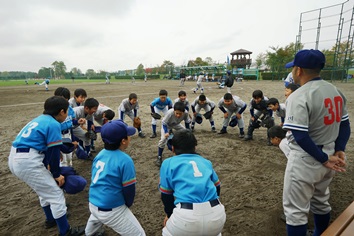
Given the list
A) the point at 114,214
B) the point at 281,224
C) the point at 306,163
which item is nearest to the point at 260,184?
the point at 281,224

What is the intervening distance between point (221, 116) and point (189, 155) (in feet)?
23.8

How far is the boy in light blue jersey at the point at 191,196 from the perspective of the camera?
5.50 ft

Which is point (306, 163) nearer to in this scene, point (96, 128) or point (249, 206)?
point (249, 206)

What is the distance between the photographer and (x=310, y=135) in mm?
1800

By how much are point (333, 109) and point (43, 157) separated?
2.93 meters

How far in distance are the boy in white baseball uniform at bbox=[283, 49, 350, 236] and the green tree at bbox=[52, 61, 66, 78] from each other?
3908 inches

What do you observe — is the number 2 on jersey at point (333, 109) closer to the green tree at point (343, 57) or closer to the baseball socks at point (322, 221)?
the baseball socks at point (322, 221)

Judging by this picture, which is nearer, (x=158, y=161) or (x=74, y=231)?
(x=74, y=231)

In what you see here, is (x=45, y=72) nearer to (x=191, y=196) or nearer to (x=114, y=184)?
(x=114, y=184)

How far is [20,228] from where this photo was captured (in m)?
2.71

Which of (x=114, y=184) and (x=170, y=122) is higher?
(x=114, y=184)

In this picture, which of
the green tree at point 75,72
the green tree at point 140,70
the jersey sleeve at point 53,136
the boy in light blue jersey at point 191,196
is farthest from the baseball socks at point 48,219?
the green tree at point 75,72

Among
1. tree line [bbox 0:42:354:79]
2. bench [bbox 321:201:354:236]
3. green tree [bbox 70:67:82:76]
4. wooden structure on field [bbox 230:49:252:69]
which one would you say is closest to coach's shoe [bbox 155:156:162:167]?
bench [bbox 321:201:354:236]

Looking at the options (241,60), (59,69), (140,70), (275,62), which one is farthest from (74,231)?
(59,69)
